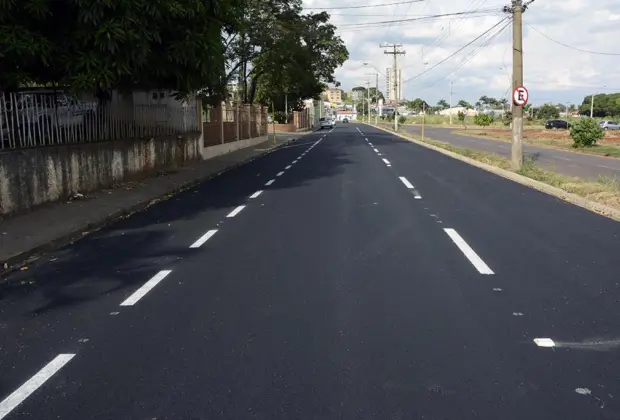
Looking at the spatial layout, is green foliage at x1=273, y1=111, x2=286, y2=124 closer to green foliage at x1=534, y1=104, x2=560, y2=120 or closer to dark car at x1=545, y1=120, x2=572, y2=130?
dark car at x1=545, y1=120, x2=572, y2=130

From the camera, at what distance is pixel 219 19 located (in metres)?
13.6

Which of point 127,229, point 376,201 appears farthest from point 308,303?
point 376,201

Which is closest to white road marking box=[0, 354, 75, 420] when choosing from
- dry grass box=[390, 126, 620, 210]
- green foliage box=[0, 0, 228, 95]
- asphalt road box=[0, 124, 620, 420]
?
asphalt road box=[0, 124, 620, 420]

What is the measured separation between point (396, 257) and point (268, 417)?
441 cm

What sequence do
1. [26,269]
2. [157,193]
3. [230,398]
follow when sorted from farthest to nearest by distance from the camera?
[157,193], [26,269], [230,398]

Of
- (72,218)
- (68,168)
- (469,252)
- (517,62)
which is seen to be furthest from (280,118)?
(469,252)

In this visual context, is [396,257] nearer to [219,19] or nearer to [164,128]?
[219,19]

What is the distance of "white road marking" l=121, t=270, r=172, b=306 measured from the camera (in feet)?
19.9

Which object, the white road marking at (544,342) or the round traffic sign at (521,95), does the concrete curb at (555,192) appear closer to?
the round traffic sign at (521,95)

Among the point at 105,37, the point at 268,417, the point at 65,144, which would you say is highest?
the point at 105,37

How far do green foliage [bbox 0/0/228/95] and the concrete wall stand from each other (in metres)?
1.65

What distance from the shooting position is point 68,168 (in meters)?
12.9

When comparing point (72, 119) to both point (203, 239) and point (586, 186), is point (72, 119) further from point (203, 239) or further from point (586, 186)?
point (586, 186)

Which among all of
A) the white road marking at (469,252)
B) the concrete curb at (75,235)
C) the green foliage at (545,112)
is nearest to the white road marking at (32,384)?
the concrete curb at (75,235)
